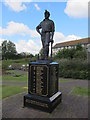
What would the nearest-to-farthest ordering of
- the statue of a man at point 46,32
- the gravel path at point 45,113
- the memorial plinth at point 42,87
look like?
the gravel path at point 45,113 < the memorial plinth at point 42,87 < the statue of a man at point 46,32

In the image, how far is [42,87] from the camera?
13.9 ft

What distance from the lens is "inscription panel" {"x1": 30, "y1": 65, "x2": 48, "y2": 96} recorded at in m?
4.16

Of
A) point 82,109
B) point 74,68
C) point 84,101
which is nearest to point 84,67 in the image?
point 74,68

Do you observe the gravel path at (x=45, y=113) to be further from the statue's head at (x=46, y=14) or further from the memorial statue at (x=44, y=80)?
the statue's head at (x=46, y=14)

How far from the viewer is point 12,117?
3.57 metres

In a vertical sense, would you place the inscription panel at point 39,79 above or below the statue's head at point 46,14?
below

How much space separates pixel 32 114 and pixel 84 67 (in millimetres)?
10483

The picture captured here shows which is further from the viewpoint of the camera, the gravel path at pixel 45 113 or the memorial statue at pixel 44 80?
the memorial statue at pixel 44 80

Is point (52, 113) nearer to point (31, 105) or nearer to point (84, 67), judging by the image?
point (31, 105)

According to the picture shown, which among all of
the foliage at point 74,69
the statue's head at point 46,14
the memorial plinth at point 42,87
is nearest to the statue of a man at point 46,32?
the statue's head at point 46,14

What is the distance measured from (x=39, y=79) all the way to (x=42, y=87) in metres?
0.30

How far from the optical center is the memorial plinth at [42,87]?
4098 mm

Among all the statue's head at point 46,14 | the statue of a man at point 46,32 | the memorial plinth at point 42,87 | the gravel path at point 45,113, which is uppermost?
the statue's head at point 46,14

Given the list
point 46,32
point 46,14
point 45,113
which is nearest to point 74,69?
point 46,32
